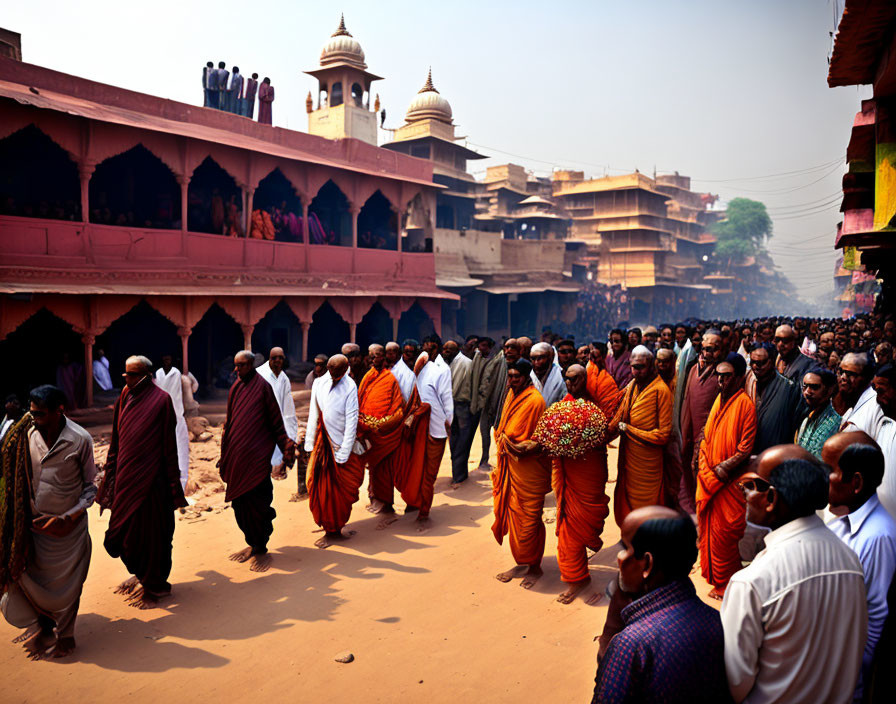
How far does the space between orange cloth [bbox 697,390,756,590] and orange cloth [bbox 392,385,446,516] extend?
3.09 meters

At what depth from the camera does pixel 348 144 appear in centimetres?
1984

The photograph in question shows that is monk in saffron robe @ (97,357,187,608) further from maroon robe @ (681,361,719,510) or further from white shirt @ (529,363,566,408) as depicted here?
maroon robe @ (681,361,719,510)

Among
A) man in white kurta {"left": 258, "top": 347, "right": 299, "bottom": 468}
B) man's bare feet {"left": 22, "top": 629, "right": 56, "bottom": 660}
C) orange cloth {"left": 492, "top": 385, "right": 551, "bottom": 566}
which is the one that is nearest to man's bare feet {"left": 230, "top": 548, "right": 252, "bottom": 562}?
man in white kurta {"left": 258, "top": 347, "right": 299, "bottom": 468}

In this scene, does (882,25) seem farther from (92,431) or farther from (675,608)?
(92,431)

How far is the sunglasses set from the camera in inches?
84.6

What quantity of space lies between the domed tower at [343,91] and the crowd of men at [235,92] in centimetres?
801

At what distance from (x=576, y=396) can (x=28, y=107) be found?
12317mm

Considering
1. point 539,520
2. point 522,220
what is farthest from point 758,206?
point 539,520

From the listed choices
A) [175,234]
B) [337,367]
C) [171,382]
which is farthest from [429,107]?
[337,367]

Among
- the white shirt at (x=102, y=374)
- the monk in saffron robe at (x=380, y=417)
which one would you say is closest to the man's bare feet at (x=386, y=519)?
the monk in saffron robe at (x=380, y=417)

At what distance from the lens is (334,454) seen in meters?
6.64

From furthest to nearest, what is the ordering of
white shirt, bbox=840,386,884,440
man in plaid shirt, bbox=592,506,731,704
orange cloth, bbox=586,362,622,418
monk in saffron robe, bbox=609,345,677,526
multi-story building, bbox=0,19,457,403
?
multi-story building, bbox=0,19,457,403 → orange cloth, bbox=586,362,622,418 → monk in saffron robe, bbox=609,345,677,526 → white shirt, bbox=840,386,884,440 → man in plaid shirt, bbox=592,506,731,704

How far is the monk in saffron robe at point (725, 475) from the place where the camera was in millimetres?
4938

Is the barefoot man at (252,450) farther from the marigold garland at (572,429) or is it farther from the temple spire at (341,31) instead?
the temple spire at (341,31)
